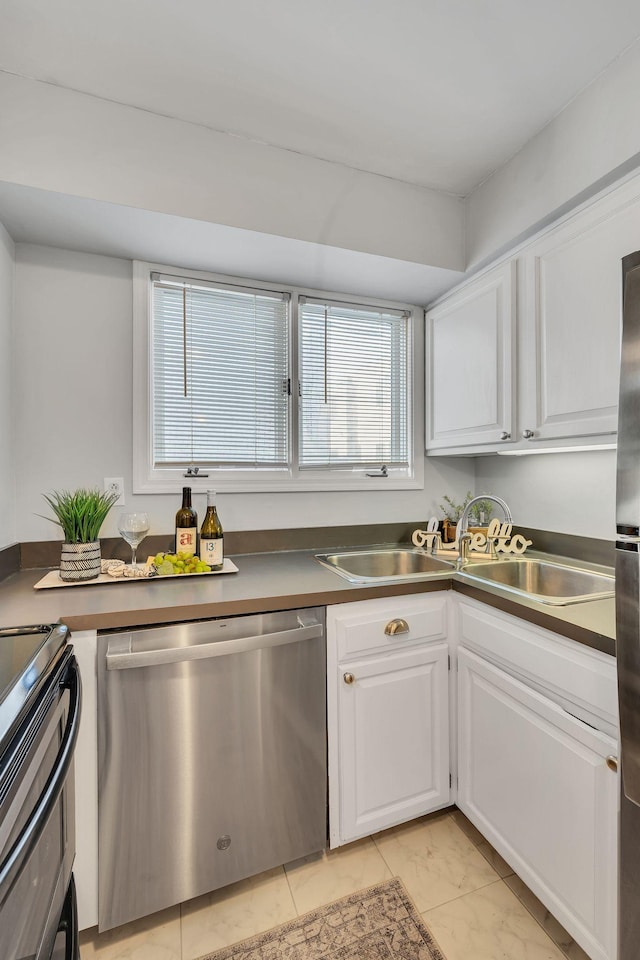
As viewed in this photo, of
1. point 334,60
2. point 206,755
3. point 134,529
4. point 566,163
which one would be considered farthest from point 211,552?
point 566,163

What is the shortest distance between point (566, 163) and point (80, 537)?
6.53 ft

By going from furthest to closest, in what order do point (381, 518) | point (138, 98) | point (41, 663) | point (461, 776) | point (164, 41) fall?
point (381, 518) → point (461, 776) → point (138, 98) → point (164, 41) → point (41, 663)

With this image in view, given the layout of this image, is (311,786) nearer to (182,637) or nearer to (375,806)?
(375,806)

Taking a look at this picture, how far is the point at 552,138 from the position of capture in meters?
1.46

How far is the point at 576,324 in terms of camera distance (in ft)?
4.68

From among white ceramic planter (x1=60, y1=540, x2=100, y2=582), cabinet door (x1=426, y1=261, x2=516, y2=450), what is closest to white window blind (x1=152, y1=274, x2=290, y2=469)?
white ceramic planter (x1=60, y1=540, x2=100, y2=582)

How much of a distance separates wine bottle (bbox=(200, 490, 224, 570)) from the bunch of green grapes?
4 centimetres

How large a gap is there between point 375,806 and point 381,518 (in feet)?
3.85

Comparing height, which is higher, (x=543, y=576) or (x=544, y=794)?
(x=543, y=576)

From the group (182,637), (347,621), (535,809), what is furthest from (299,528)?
(535,809)

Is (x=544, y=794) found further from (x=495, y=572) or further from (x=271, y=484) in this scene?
(x=271, y=484)

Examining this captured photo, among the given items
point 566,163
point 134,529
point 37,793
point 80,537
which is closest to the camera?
point 37,793

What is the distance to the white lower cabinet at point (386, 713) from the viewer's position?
142cm

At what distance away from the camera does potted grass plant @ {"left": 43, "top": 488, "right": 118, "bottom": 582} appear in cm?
147
